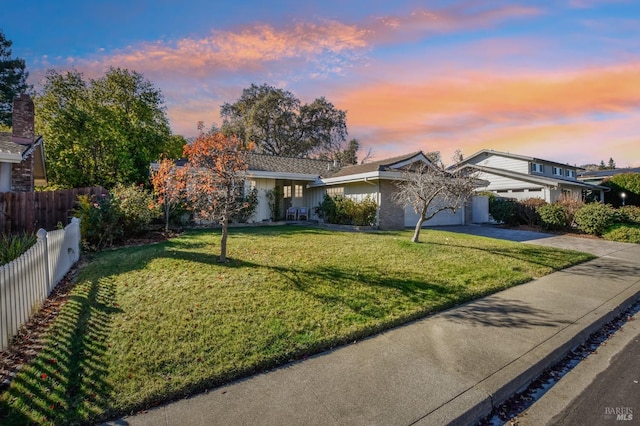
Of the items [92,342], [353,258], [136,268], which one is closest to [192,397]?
[92,342]

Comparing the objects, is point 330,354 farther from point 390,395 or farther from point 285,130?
point 285,130

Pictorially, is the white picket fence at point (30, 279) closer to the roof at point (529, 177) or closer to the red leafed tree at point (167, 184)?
the red leafed tree at point (167, 184)

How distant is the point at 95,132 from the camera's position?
1698 centimetres

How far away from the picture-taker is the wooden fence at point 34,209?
8.69 metres

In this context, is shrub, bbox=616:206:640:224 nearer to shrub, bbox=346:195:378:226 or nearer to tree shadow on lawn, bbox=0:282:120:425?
shrub, bbox=346:195:378:226

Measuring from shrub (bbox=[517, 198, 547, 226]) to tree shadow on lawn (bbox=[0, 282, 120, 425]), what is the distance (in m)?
19.9

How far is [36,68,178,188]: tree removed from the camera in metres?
16.6

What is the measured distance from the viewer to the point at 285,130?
34.8 metres

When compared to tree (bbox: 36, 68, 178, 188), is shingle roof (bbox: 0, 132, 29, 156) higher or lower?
lower

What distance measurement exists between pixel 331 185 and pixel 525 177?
49.4 feet

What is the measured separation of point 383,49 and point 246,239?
25.5 ft

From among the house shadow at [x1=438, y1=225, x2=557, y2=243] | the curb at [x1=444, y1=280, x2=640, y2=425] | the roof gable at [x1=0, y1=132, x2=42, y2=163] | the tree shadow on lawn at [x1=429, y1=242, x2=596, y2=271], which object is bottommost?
the curb at [x1=444, y1=280, x2=640, y2=425]

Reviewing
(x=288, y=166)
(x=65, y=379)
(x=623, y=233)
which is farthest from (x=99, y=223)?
(x=623, y=233)

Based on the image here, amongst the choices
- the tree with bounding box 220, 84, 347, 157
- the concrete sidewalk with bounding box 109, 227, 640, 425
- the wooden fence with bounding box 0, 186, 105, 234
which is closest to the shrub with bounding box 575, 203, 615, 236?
the concrete sidewalk with bounding box 109, 227, 640, 425
